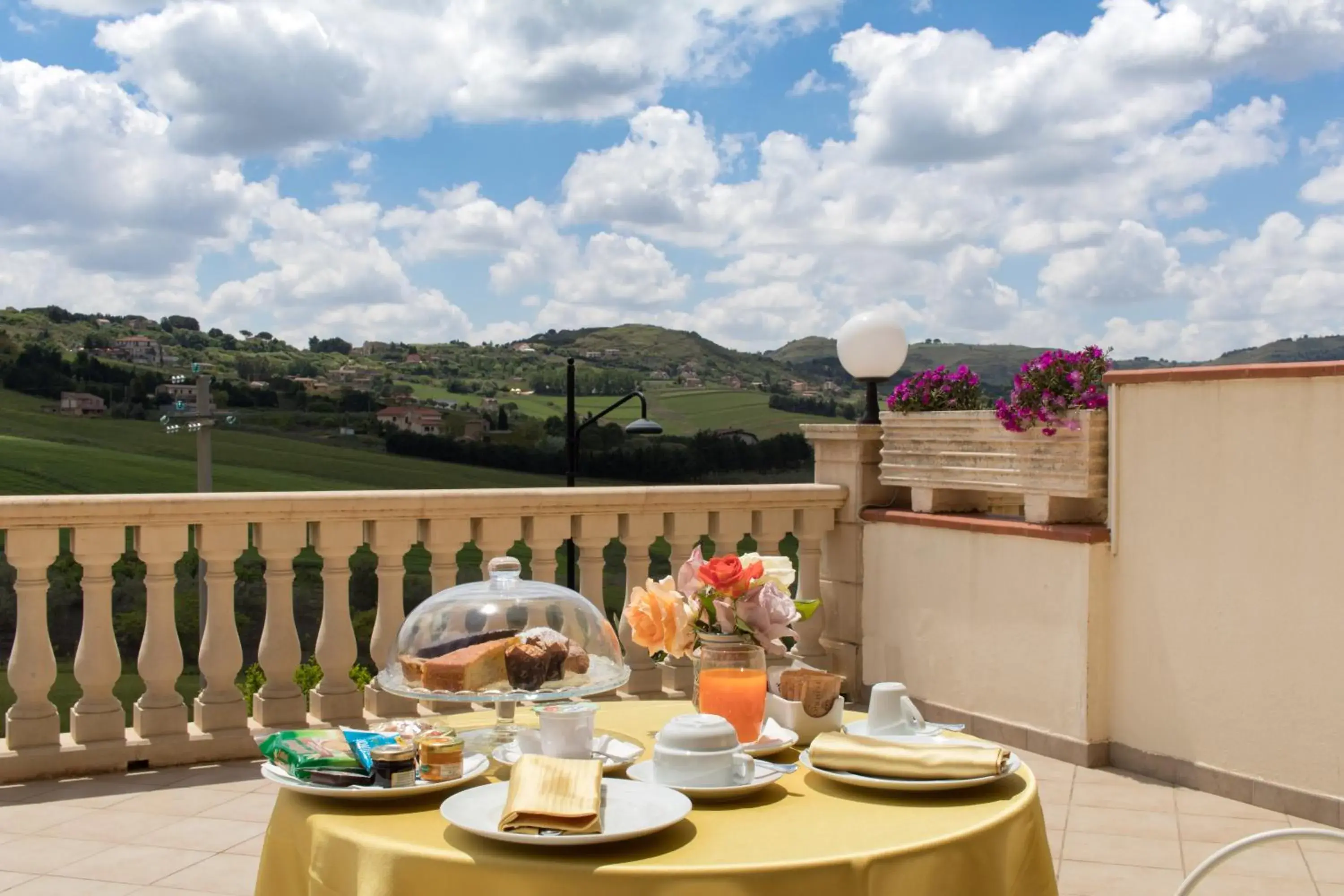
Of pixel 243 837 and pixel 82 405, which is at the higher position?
pixel 82 405

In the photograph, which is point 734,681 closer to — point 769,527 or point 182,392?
point 769,527

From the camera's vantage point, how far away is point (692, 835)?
1.93m

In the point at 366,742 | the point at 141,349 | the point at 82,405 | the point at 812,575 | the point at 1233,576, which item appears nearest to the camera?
the point at 366,742

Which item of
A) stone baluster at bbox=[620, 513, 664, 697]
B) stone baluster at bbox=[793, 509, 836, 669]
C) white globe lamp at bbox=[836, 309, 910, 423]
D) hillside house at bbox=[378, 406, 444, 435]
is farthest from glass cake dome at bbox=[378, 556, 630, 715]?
hillside house at bbox=[378, 406, 444, 435]

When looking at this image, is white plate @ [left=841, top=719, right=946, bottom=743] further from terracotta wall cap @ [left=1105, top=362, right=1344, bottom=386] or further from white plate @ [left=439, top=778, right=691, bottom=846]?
terracotta wall cap @ [left=1105, top=362, right=1344, bottom=386]

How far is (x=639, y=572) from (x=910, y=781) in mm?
3568

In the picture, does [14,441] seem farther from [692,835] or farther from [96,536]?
[692,835]

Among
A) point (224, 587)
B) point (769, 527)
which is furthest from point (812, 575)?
point (224, 587)

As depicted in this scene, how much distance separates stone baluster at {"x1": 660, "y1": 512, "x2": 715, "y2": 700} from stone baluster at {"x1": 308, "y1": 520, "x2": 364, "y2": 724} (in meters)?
1.43

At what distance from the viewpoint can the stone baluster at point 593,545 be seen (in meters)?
5.52

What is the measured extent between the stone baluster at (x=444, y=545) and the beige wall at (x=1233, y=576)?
2730mm

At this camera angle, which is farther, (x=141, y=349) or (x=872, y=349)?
(x=141, y=349)

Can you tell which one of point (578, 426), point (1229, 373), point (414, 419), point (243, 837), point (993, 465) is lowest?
point (243, 837)

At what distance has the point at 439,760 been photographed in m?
2.17
